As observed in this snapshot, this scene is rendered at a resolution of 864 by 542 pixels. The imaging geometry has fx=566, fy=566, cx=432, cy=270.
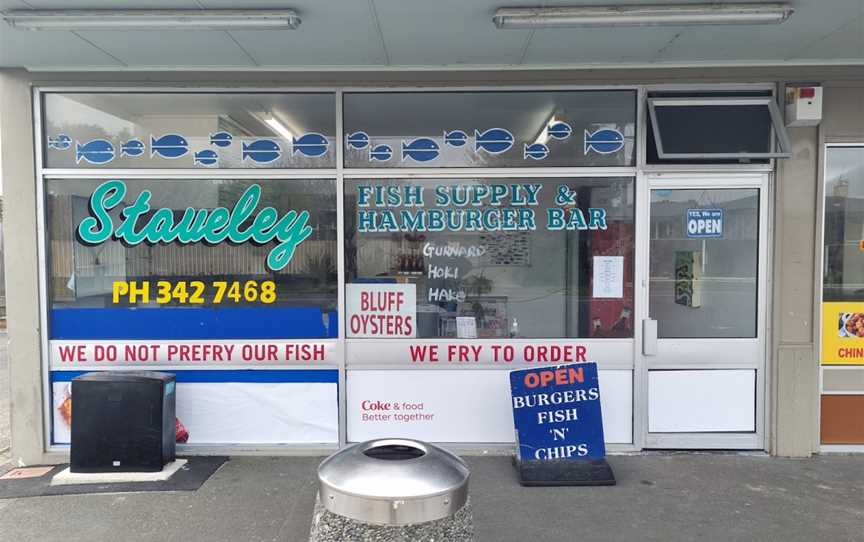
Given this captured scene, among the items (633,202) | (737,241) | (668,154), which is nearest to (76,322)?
(633,202)

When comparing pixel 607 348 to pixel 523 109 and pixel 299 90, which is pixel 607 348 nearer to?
pixel 523 109

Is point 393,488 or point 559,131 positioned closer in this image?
point 393,488

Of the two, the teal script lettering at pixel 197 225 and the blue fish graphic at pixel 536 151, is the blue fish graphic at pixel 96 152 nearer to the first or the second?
the teal script lettering at pixel 197 225

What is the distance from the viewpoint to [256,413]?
4.90 meters

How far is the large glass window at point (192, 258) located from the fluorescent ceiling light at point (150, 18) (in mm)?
1394

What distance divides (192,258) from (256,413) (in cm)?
145

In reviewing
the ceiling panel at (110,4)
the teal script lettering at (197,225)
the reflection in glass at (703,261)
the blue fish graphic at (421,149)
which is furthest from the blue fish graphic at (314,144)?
the reflection in glass at (703,261)

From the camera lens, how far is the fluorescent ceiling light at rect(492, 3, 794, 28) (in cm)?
361

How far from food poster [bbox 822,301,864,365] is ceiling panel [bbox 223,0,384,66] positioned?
14.4ft

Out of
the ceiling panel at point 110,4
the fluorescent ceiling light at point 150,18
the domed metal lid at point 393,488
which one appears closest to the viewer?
the domed metal lid at point 393,488

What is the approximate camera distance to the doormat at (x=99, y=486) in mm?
4207

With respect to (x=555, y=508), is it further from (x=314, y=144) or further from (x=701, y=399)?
(x=314, y=144)

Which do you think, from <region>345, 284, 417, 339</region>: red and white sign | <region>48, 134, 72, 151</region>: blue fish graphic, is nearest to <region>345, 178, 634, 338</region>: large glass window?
<region>345, 284, 417, 339</region>: red and white sign

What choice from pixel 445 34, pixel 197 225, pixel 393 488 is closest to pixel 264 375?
pixel 197 225
